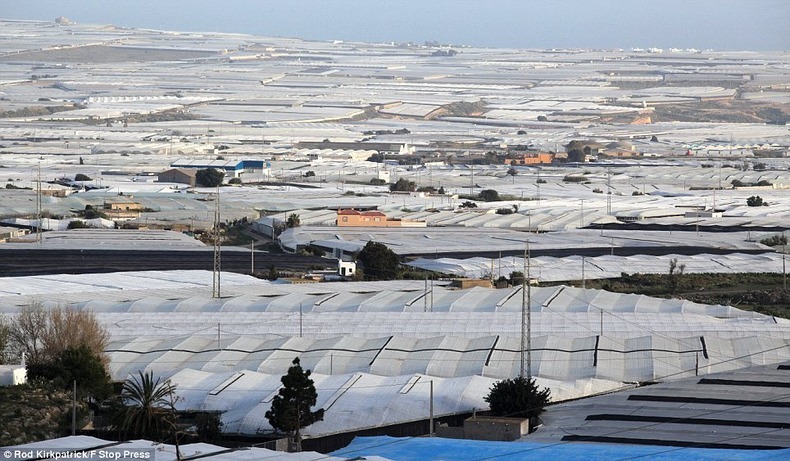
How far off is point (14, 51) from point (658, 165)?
45.1 meters

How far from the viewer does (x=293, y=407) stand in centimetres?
813

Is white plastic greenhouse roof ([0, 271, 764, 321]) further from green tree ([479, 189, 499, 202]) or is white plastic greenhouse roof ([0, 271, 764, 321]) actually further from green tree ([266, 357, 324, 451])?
green tree ([479, 189, 499, 202])

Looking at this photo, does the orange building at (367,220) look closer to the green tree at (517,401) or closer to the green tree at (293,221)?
the green tree at (293,221)

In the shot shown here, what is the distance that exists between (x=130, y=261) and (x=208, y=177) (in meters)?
10.4

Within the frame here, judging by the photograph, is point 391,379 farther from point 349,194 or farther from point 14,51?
point 14,51

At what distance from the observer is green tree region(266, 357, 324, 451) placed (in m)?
8.12

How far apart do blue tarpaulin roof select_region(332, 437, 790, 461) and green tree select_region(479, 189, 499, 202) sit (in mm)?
16434

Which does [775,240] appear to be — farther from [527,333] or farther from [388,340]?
[527,333]

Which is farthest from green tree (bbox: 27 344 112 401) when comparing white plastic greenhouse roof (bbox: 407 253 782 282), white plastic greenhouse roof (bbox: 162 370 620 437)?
white plastic greenhouse roof (bbox: 407 253 782 282)

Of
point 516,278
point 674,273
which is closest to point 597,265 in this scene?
point 674,273

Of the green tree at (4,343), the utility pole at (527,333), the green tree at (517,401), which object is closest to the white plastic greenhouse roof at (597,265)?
the utility pole at (527,333)

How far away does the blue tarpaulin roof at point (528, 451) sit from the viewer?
6.92m

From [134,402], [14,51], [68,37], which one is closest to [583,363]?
[134,402]

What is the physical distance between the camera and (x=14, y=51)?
69500 mm
